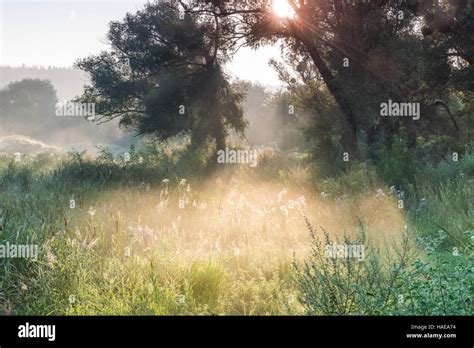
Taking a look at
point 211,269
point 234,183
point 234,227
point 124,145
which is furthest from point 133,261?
point 124,145

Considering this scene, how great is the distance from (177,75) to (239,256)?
47.1 ft

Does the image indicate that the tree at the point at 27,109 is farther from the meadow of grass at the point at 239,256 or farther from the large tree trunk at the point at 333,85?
the meadow of grass at the point at 239,256

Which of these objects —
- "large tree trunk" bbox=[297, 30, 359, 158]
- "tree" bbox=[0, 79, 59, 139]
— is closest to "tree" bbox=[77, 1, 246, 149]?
"large tree trunk" bbox=[297, 30, 359, 158]

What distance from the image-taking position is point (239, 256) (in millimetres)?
6578

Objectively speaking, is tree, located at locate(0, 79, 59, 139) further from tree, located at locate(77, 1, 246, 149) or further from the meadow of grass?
the meadow of grass

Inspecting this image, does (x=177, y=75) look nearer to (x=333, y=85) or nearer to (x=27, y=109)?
(x=333, y=85)

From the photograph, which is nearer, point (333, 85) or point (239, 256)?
point (239, 256)

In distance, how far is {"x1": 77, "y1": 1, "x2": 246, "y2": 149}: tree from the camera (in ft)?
62.6

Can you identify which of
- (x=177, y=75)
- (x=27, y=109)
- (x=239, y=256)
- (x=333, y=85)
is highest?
(x=27, y=109)

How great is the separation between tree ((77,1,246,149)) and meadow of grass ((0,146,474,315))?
8.58 meters

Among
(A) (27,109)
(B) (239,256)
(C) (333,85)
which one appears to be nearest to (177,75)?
(C) (333,85)
